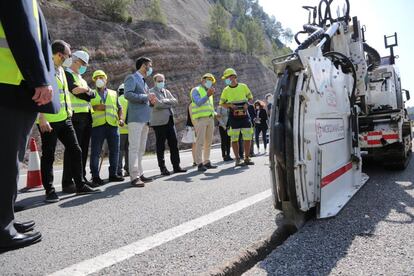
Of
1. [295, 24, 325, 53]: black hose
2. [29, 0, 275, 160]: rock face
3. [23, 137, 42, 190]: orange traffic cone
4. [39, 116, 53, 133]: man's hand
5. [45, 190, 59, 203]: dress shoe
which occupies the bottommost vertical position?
[45, 190, 59, 203]: dress shoe

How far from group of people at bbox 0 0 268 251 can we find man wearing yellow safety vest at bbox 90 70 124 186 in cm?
2

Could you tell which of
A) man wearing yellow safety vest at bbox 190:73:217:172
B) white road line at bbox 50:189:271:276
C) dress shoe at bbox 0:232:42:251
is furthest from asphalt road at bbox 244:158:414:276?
man wearing yellow safety vest at bbox 190:73:217:172

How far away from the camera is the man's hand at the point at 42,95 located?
2.27 meters

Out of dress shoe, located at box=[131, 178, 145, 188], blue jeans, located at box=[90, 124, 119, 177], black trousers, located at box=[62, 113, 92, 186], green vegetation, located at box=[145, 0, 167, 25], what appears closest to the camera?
black trousers, located at box=[62, 113, 92, 186]

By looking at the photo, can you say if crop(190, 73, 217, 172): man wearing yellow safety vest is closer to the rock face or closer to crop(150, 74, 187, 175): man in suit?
crop(150, 74, 187, 175): man in suit

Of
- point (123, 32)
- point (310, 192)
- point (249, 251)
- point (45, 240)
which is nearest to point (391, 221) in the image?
point (310, 192)

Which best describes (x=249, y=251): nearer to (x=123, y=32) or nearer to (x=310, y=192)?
(x=310, y=192)

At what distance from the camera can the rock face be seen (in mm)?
23062

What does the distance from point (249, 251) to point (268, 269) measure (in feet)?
0.80

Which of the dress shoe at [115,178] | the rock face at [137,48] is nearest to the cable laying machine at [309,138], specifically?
the dress shoe at [115,178]

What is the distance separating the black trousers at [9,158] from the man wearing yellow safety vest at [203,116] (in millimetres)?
4209

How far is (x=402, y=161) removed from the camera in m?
4.98

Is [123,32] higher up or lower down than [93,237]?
higher up

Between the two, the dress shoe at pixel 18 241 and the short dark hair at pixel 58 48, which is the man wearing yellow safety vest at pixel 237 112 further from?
the dress shoe at pixel 18 241
